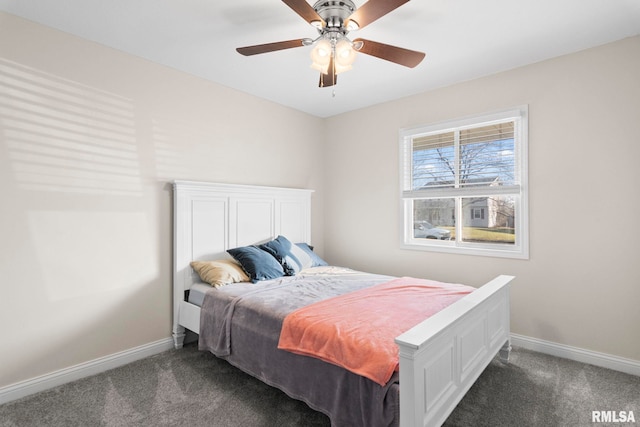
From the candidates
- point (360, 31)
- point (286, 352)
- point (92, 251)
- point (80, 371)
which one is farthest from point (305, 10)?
point (80, 371)

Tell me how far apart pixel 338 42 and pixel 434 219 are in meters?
2.30

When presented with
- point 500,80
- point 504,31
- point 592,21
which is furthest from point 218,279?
point 592,21

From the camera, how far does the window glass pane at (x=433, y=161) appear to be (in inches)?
138

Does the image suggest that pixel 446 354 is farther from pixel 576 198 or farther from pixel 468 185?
pixel 468 185

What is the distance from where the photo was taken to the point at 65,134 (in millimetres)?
2438

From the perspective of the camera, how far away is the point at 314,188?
445 centimetres

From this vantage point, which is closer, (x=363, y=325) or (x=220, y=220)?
(x=363, y=325)

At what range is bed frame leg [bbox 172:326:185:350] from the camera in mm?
3014

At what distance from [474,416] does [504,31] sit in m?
2.64

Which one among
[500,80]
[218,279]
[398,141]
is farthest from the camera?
[398,141]

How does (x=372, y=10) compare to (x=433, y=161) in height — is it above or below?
above

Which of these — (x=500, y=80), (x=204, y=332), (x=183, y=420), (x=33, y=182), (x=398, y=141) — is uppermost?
(x=500, y=80)

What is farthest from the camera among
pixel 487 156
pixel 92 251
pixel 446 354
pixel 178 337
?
pixel 487 156

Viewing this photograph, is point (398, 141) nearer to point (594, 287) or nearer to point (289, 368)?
point (594, 287)
